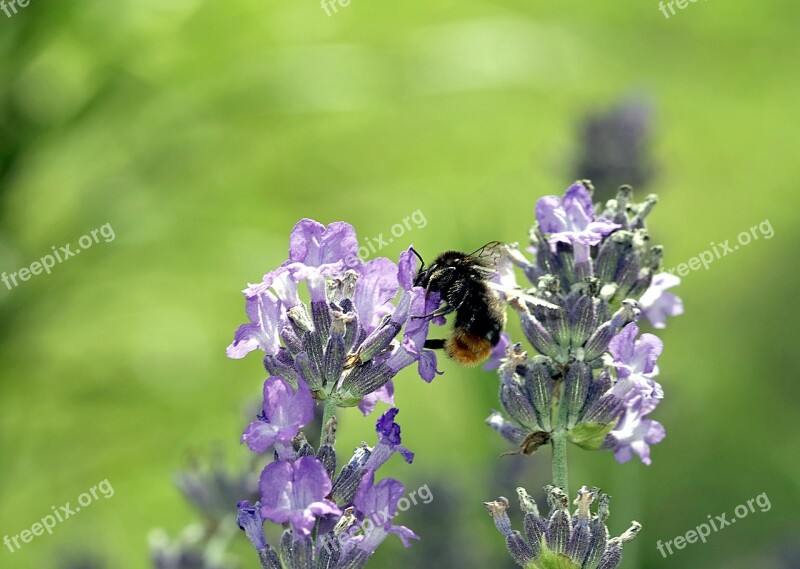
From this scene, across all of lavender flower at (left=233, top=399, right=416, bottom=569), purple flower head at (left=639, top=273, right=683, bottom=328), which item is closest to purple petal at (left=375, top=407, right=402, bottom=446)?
lavender flower at (left=233, top=399, right=416, bottom=569)

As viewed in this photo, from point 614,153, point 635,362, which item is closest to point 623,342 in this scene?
point 635,362

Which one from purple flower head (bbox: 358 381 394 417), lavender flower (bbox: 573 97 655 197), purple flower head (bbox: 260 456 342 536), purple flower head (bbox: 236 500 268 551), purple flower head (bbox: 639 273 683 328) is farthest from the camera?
lavender flower (bbox: 573 97 655 197)

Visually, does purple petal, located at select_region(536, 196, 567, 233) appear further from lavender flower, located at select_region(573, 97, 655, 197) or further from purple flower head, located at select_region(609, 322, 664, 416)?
lavender flower, located at select_region(573, 97, 655, 197)

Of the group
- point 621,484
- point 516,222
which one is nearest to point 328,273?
point 621,484

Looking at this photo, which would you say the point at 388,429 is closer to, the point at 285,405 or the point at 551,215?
the point at 285,405

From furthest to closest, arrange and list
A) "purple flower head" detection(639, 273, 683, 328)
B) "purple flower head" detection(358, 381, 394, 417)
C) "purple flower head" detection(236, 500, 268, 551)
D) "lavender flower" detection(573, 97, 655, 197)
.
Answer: "lavender flower" detection(573, 97, 655, 197), "purple flower head" detection(639, 273, 683, 328), "purple flower head" detection(358, 381, 394, 417), "purple flower head" detection(236, 500, 268, 551)

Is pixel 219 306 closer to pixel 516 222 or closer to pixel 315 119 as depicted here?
pixel 315 119

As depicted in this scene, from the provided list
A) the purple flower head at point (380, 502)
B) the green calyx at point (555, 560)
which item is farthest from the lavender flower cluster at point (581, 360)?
the purple flower head at point (380, 502)
